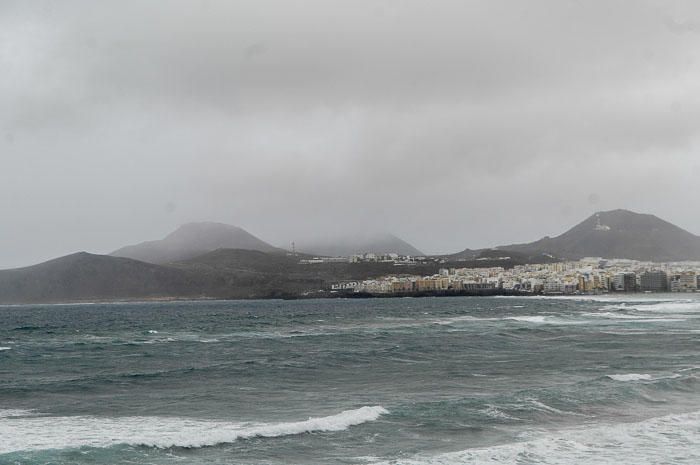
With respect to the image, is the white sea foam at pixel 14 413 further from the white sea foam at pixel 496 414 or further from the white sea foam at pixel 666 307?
the white sea foam at pixel 666 307

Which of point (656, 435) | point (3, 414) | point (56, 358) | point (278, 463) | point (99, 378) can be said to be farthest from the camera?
point (56, 358)

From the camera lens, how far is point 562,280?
18538 cm

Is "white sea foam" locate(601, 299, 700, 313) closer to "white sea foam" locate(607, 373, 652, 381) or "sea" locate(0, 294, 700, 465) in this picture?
"sea" locate(0, 294, 700, 465)

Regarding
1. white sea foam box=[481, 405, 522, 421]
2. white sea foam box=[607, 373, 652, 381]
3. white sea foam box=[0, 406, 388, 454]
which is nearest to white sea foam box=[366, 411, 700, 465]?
white sea foam box=[481, 405, 522, 421]

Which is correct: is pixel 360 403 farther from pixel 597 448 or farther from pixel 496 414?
pixel 597 448

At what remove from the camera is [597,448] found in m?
17.5

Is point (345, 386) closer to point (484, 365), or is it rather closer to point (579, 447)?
point (484, 365)

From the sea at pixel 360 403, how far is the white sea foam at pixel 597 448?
0.05 meters

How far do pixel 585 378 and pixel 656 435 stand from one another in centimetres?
→ 1019

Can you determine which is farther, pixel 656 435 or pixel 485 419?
pixel 485 419

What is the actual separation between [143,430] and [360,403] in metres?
7.29

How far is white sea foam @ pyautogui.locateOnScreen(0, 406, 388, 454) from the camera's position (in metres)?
18.3

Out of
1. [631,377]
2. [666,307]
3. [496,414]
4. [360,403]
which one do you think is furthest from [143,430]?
[666,307]

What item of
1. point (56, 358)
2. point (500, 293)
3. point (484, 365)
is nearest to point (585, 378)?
point (484, 365)
